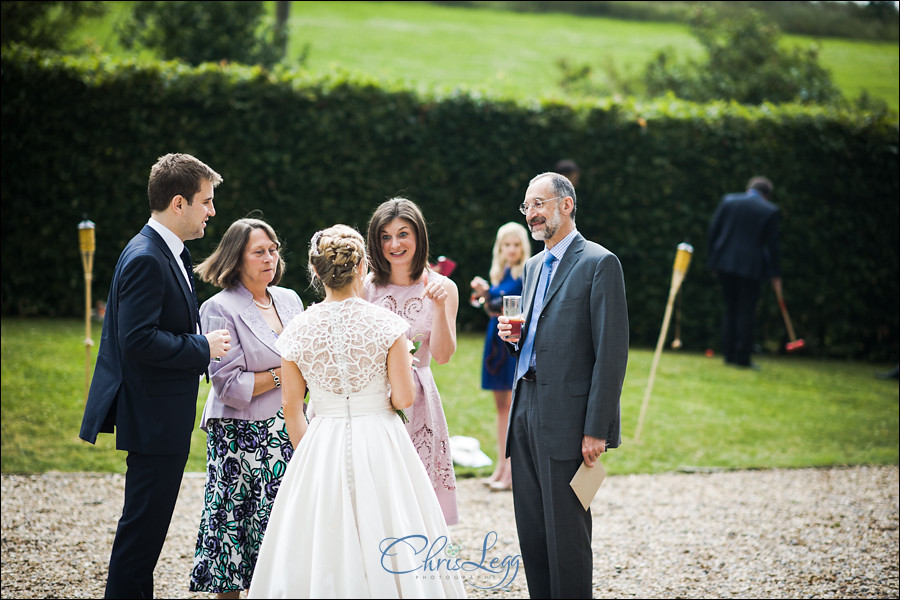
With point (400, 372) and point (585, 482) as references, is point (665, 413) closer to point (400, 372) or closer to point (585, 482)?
point (585, 482)

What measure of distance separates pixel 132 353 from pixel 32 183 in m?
7.79

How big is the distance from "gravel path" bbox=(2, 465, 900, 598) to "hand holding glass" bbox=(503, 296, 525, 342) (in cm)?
177

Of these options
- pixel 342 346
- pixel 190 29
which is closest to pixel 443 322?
pixel 342 346

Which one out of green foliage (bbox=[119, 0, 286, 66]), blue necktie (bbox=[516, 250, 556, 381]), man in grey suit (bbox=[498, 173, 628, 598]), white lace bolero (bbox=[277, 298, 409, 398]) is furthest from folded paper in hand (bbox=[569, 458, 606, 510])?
green foliage (bbox=[119, 0, 286, 66])

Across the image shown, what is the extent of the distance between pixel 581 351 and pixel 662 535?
8.47 ft

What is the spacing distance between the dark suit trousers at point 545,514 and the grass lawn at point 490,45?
11.5 meters

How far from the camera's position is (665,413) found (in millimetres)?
8305

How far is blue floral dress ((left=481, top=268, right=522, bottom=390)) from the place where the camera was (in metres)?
6.12

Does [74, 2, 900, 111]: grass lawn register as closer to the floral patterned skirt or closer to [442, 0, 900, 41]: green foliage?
[442, 0, 900, 41]: green foliage

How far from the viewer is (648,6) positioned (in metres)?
21.5

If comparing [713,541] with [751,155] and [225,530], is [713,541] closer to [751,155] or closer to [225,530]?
[225,530]

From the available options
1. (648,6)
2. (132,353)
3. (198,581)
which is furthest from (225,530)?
(648,6)

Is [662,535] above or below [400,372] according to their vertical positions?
below

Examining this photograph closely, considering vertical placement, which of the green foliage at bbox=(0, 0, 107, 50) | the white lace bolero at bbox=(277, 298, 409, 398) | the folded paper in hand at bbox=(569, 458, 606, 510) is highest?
the green foliage at bbox=(0, 0, 107, 50)
